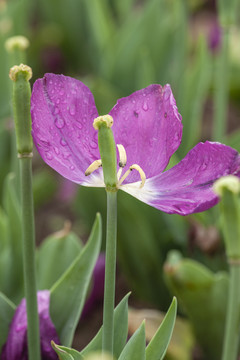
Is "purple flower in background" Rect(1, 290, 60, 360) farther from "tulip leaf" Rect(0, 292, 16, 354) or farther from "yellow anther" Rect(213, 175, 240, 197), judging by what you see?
"yellow anther" Rect(213, 175, 240, 197)

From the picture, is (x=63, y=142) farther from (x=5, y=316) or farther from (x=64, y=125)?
(x=5, y=316)

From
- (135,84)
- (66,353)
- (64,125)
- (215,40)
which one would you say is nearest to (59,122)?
(64,125)

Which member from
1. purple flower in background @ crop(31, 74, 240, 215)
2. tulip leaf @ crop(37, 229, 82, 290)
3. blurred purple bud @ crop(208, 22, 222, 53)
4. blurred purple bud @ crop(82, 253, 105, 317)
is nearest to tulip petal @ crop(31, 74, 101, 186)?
A: purple flower in background @ crop(31, 74, 240, 215)

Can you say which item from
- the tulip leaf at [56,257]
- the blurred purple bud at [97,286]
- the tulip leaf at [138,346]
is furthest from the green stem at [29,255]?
the blurred purple bud at [97,286]

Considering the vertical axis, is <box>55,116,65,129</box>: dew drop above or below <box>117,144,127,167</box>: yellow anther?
above

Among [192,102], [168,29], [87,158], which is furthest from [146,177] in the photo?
[168,29]

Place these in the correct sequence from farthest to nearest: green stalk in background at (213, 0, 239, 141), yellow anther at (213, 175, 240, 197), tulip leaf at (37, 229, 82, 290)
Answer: green stalk in background at (213, 0, 239, 141)
tulip leaf at (37, 229, 82, 290)
yellow anther at (213, 175, 240, 197)

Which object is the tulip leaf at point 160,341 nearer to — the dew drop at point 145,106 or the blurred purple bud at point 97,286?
the dew drop at point 145,106
